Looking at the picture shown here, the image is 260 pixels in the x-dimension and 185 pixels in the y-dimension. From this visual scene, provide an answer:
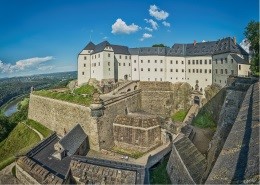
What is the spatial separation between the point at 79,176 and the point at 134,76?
1530 inches

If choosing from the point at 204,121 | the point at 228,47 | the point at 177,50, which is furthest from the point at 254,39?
the point at 177,50

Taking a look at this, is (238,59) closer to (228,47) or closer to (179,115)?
(228,47)

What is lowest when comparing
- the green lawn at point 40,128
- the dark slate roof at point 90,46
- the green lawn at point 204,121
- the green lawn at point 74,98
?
the green lawn at point 40,128

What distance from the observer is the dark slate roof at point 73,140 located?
81.1 feet

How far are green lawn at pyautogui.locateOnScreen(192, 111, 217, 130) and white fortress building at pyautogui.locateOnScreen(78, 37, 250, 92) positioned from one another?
748cm

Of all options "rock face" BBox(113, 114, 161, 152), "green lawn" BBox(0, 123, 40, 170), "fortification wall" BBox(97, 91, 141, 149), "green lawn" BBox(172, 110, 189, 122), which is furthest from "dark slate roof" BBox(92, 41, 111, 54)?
"rock face" BBox(113, 114, 161, 152)

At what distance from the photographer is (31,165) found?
69.0 feet

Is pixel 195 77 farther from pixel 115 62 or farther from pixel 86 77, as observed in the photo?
pixel 86 77

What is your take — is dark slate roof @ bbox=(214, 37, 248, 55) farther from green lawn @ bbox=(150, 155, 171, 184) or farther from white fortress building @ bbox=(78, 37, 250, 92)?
green lawn @ bbox=(150, 155, 171, 184)

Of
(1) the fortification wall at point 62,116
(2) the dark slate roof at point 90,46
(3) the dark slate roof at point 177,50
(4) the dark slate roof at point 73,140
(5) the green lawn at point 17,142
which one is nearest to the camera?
(4) the dark slate roof at point 73,140

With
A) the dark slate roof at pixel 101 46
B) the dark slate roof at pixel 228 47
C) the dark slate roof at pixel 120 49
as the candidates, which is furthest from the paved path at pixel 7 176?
the dark slate roof at pixel 228 47

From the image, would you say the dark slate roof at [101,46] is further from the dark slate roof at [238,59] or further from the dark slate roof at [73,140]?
the dark slate roof at [238,59]

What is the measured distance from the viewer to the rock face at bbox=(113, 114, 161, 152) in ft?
102

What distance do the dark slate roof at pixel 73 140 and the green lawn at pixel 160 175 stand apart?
8.47 m
